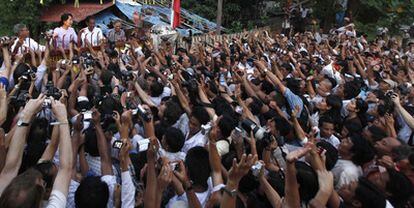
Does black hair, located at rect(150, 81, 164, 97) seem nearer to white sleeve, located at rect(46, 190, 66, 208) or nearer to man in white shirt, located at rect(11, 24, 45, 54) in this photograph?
man in white shirt, located at rect(11, 24, 45, 54)

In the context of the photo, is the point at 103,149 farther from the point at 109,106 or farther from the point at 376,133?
the point at 376,133

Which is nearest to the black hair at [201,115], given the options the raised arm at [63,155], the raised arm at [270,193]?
the raised arm at [270,193]

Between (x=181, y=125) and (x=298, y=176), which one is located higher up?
(x=298, y=176)

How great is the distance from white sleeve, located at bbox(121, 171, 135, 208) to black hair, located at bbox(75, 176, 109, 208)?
114mm

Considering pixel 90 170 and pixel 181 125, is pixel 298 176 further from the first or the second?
pixel 181 125

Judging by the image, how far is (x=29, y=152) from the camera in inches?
136

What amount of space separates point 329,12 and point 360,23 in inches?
55.5

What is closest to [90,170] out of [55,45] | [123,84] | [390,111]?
[123,84]

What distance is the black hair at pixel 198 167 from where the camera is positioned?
3.31m

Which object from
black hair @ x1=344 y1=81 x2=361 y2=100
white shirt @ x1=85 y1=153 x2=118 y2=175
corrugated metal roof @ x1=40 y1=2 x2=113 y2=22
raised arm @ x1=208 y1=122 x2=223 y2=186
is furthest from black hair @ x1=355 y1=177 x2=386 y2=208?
corrugated metal roof @ x1=40 y1=2 x2=113 y2=22

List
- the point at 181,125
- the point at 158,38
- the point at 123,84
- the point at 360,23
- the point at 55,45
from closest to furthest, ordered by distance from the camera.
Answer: the point at 181,125
the point at 123,84
the point at 55,45
the point at 158,38
the point at 360,23

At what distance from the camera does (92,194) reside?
2867 mm

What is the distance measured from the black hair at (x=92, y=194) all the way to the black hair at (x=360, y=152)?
2.03m

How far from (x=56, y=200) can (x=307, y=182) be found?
1.63 metres
